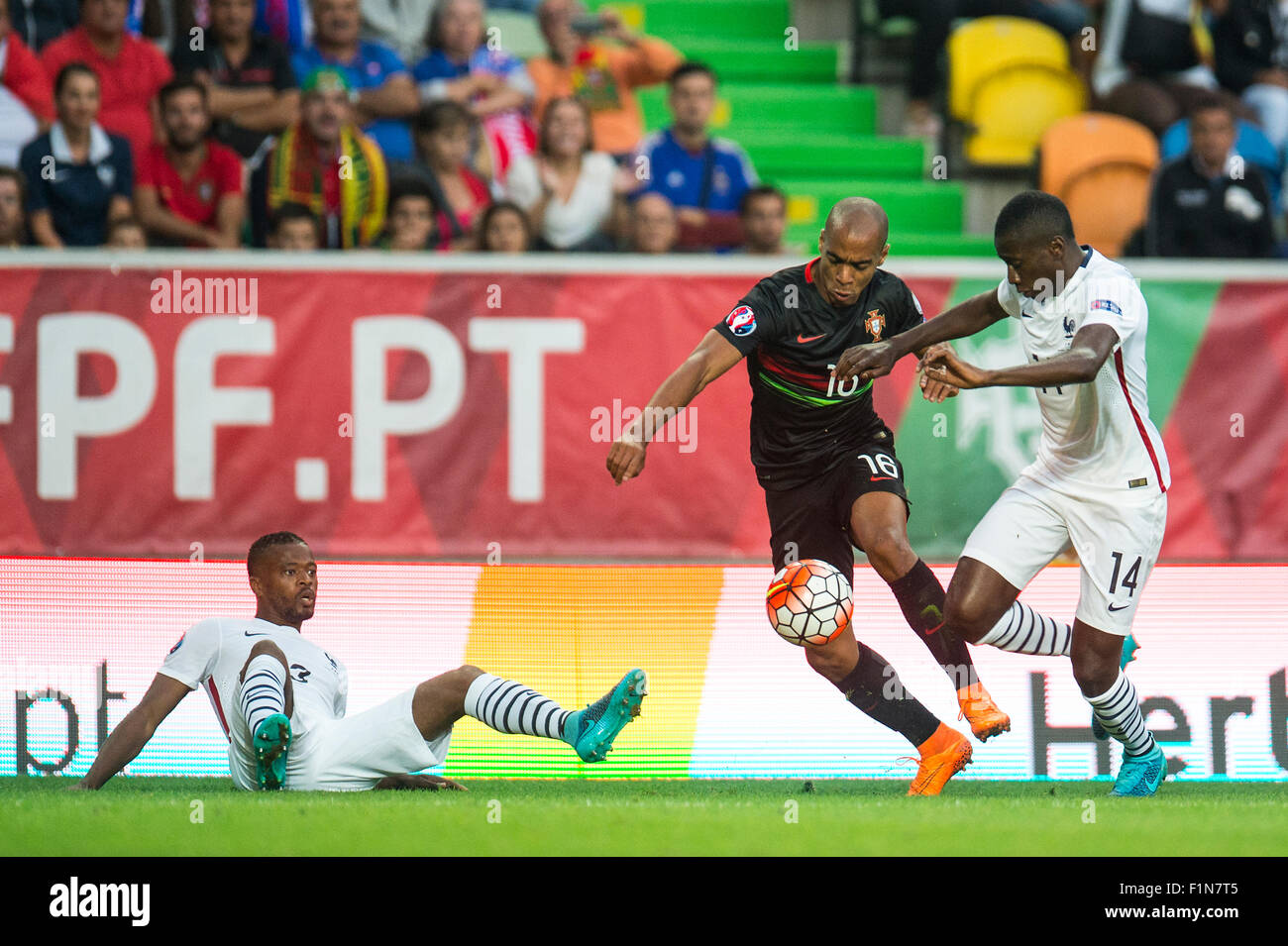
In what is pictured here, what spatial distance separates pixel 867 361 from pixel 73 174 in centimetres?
622

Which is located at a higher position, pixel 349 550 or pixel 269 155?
pixel 269 155

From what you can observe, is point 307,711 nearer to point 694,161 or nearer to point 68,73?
point 68,73

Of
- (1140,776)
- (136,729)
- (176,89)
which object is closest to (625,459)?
Answer: (136,729)

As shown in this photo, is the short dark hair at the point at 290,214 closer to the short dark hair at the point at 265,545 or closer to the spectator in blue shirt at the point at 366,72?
the spectator in blue shirt at the point at 366,72

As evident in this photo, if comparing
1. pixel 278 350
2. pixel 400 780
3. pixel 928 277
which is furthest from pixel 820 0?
pixel 400 780

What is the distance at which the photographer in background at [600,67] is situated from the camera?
11.5m

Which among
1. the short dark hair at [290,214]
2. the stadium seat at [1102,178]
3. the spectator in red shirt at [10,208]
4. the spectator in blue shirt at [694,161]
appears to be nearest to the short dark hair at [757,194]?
the spectator in blue shirt at [694,161]

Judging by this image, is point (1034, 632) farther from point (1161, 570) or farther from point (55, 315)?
point (55, 315)

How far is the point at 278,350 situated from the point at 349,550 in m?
1.21

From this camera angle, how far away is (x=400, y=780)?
5.85 m

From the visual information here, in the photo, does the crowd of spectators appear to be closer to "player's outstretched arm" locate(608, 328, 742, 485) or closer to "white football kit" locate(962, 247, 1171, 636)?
"player's outstretched arm" locate(608, 328, 742, 485)

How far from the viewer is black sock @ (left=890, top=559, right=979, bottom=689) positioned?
19.7ft

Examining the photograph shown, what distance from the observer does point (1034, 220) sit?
561 cm

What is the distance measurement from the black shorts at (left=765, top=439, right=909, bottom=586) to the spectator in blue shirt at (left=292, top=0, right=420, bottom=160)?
5290 millimetres
